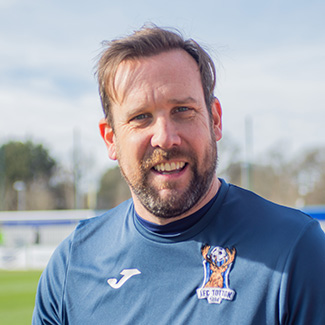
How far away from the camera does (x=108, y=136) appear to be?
235 centimetres

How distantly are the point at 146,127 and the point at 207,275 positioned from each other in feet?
2.15

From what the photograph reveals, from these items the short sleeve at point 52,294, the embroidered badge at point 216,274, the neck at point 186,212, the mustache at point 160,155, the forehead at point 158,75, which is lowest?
the short sleeve at point 52,294

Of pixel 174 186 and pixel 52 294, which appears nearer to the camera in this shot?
pixel 174 186

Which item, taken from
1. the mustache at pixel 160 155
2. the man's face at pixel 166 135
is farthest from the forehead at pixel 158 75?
the mustache at pixel 160 155

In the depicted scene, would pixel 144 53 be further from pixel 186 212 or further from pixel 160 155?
pixel 186 212

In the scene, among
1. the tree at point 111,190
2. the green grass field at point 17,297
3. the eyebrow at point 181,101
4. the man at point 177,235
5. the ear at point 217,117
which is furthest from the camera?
the tree at point 111,190

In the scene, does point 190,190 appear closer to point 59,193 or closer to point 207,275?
point 207,275

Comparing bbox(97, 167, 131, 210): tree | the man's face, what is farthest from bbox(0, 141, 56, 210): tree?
the man's face

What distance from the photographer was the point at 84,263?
87.4 inches

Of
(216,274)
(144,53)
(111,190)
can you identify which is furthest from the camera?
(111,190)

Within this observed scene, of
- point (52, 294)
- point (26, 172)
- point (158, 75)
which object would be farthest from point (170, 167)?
point (26, 172)

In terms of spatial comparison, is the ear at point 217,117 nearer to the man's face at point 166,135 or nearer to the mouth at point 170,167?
the man's face at point 166,135

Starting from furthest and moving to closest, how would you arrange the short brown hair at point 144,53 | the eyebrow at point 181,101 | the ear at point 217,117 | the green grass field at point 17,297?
the green grass field at point 17,297
the ear at point 217,117
the short brown hair at point 144,53
the eyebrow at point 181,101

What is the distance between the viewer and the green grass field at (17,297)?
880 centimetres
